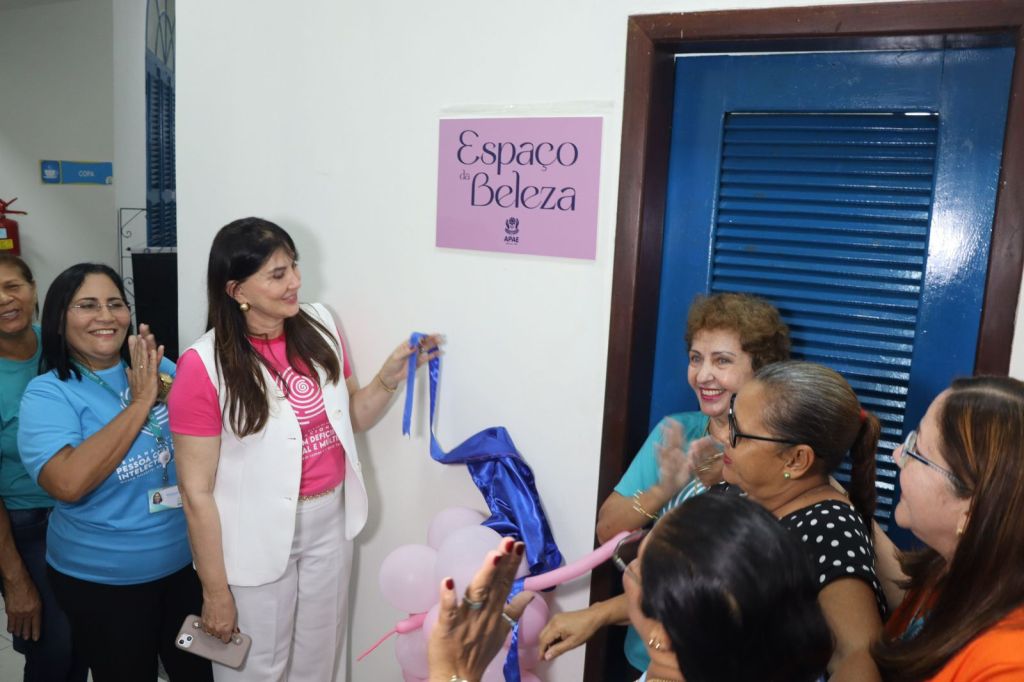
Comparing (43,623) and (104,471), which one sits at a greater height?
(104,471)

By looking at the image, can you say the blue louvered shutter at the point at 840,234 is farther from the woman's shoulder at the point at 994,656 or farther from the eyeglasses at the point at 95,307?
the eyeglasses at the point at 95,307

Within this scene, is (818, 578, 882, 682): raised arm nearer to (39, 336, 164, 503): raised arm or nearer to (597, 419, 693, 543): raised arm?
(597, 419, 693, 543): raised arm

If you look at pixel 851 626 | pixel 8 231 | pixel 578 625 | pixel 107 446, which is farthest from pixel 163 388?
pixel 8 231

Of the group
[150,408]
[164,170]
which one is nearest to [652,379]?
[150,408]

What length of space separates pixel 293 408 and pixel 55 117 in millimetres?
4750

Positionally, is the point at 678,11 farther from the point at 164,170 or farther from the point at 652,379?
the point at 164,170

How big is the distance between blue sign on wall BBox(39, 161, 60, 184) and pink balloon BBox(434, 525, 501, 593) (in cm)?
504

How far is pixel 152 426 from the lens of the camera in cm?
200

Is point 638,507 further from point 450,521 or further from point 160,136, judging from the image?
point 160,136

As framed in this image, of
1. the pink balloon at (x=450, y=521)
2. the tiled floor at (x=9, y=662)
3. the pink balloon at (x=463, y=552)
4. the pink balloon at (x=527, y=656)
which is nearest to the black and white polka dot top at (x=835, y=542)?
the pink balloon at (x=463, y=552)

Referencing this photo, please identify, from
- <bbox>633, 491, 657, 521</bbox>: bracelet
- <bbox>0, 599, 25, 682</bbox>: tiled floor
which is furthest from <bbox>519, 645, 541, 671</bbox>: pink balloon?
<bbox>0, 599, 25, 682</bbox>: tiled floor

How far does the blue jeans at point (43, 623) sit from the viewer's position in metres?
2.17

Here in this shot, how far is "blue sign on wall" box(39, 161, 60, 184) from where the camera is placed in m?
5.53

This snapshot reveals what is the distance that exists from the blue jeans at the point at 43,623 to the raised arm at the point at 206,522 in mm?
576
